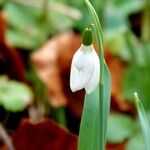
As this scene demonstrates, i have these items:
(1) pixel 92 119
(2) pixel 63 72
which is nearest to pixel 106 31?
(2) pixel 63 72

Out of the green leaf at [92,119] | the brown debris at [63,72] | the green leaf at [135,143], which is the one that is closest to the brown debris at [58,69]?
the brown debris at [63,72]

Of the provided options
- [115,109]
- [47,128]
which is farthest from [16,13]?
[47,128]

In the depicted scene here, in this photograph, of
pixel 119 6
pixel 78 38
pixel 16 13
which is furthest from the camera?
pixel 119 6

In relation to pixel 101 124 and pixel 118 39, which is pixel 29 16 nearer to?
pixel 118 39

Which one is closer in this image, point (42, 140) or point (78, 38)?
point (42, 140)

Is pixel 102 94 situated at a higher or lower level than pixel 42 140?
higher

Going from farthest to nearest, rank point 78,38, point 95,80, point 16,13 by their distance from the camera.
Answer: point 16,13 → point 78,38 → point 95,80

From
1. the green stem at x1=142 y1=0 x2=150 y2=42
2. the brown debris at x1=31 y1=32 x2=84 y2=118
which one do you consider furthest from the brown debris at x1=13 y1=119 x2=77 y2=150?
the green stem at x1=142 y1=0 x2=150 y2=42
